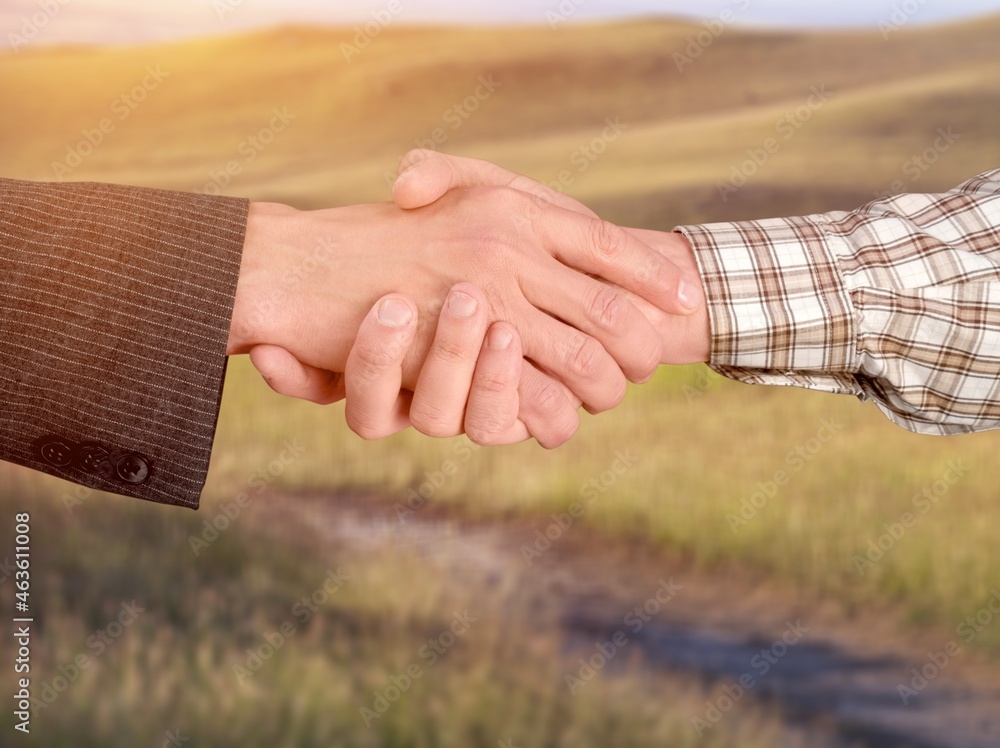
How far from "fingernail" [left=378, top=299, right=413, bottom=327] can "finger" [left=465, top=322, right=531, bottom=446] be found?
9 centimetres

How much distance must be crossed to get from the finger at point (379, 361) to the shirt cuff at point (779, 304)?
1.02 ft

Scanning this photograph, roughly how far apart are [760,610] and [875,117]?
1324 millimetres

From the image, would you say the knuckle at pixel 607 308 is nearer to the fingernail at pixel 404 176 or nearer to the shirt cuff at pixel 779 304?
the shirt cuff at pixel 779 304

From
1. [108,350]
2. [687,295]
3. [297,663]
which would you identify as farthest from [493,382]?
[297,663]

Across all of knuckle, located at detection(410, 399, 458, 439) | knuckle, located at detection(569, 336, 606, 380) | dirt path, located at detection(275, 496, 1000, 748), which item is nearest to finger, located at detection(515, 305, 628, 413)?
knuckle, located at detection(569, 336, 606, 380)

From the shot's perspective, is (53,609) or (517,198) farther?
(53,609)

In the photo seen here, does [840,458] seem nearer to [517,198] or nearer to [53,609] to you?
[517,198]

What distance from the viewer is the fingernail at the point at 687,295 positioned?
966 millimetres

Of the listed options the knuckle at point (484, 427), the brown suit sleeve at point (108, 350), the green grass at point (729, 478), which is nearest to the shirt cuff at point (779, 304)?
the knuckle at point (484, 427)

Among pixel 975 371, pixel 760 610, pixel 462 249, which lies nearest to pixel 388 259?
pixel 462 249

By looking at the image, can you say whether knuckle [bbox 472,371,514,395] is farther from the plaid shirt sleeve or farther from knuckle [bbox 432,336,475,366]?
the plaid shirt sleeve

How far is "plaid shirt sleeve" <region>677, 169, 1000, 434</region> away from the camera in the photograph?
939mm

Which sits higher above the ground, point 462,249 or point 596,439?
point 462,249

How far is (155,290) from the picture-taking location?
0.89 meters
